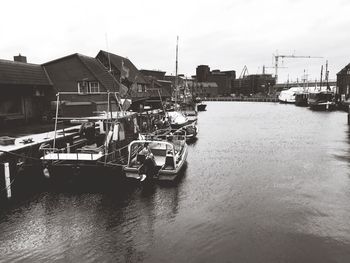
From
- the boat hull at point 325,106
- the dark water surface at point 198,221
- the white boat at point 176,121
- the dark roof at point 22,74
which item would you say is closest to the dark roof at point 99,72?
the dark roof at point 22,74

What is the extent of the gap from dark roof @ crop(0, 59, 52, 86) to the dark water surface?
18.4 meters

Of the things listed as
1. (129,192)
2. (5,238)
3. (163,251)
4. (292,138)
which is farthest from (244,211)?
(292,138)

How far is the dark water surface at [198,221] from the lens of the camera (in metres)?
11.5

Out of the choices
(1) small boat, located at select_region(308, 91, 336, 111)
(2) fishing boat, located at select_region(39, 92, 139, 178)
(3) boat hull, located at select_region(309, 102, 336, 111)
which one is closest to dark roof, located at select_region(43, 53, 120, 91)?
Result: (2) fishing boat, located at select_region(39, 92, 139, 178)

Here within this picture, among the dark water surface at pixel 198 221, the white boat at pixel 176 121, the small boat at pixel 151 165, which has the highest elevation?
the white boat at pixel 176 121

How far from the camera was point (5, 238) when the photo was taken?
12.6m

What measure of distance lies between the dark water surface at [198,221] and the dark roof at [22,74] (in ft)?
60.3

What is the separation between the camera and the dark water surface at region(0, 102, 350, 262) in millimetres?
11516

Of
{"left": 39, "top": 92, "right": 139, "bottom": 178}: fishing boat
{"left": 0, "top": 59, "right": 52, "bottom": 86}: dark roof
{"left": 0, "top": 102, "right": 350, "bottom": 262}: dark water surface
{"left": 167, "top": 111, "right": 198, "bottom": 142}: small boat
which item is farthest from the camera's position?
{"left": 167, "top": 111, "right": 198, "bottom": 142}: small boat

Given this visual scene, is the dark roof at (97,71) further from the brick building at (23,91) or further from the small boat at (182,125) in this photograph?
the small boat at (182,125)

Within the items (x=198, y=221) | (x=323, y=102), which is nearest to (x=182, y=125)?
(x=198, y=221)

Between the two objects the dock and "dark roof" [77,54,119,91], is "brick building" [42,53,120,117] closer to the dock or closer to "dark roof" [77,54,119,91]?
"dark roof" [77,54,119,91]

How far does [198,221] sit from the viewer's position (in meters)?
14.4

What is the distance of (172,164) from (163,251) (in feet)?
30.2
